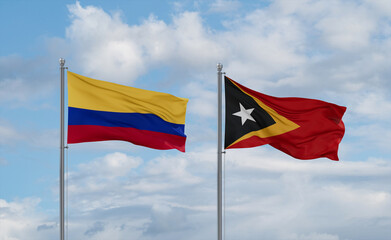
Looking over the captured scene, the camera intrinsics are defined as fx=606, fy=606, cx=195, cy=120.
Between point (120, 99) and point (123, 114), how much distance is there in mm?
596

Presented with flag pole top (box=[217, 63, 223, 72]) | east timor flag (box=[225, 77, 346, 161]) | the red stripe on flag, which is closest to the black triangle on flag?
east timor flag (box=[225, 77, 346, 161])

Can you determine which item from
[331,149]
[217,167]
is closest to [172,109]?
[217,167]

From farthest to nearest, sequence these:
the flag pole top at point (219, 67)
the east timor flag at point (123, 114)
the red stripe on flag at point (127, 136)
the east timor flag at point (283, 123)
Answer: the east timor flag at point (283, 123)
the flag pole top at point (219, 67)
the east timor flag at point (123, 114)
the red stripe on flag at point (127, 136)

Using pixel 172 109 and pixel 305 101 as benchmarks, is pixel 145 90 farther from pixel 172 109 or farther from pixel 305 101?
pixel 305 101

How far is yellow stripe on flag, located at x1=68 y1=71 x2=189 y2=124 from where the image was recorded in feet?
74.8

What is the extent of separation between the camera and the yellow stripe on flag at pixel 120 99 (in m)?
22.8

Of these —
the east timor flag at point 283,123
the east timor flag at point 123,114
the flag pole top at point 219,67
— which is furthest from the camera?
the east timor flag at point 283,123

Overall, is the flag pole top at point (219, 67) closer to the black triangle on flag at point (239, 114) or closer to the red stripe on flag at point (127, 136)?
the black triangle on flag at point (239, 114)

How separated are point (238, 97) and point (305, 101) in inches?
129

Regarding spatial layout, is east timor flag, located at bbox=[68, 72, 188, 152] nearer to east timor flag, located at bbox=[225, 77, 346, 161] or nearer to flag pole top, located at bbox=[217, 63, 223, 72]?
flag pole top, located at bbox=[217, 63, 223, 72]

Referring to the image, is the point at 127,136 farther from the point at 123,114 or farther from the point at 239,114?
the point at 239,114

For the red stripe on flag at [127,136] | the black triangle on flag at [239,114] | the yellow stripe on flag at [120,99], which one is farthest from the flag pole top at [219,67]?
the red stripe on flag at [127,136]

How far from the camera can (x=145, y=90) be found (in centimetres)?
2409

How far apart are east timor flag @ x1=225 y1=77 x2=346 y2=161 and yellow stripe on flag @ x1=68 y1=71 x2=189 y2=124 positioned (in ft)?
6.90
